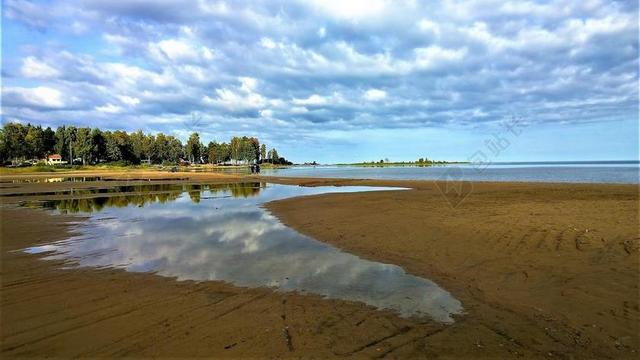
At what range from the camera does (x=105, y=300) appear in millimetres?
8172

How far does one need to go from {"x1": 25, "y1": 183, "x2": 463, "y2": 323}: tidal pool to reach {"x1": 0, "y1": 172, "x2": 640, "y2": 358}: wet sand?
0.53 meters

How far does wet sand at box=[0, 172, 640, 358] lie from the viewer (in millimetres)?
6008

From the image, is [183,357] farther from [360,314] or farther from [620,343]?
[620,343]

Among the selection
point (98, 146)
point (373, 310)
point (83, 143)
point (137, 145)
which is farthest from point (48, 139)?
point (373, 310)

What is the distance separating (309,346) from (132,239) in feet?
37.5

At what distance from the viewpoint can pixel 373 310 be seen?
7578mm

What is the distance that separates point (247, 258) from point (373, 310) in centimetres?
547

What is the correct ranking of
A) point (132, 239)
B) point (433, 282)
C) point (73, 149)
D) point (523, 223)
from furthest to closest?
1. point (73, 149)
2. point (523, 223)
3. point (132, 239)
4. point (433, 282)

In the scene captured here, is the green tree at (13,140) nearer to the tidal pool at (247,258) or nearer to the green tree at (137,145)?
the green tree at (137,145)

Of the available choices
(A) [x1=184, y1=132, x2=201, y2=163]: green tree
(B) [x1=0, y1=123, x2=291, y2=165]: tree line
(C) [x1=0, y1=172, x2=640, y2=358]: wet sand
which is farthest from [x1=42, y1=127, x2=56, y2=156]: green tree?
(C) [x1=0, y1=172, x2=640, y2=358]: wet sand

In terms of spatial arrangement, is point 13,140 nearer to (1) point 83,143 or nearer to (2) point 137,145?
(1) point 83,143

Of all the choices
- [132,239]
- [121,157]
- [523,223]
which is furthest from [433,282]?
[121,157]

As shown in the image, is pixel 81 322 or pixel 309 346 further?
pixel 81 322

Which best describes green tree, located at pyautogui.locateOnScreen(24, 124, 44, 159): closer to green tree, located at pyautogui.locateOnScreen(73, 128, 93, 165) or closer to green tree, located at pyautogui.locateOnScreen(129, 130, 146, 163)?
green tree, located at pyautogui.locateOnScreen(73, 128, 93, 165)
